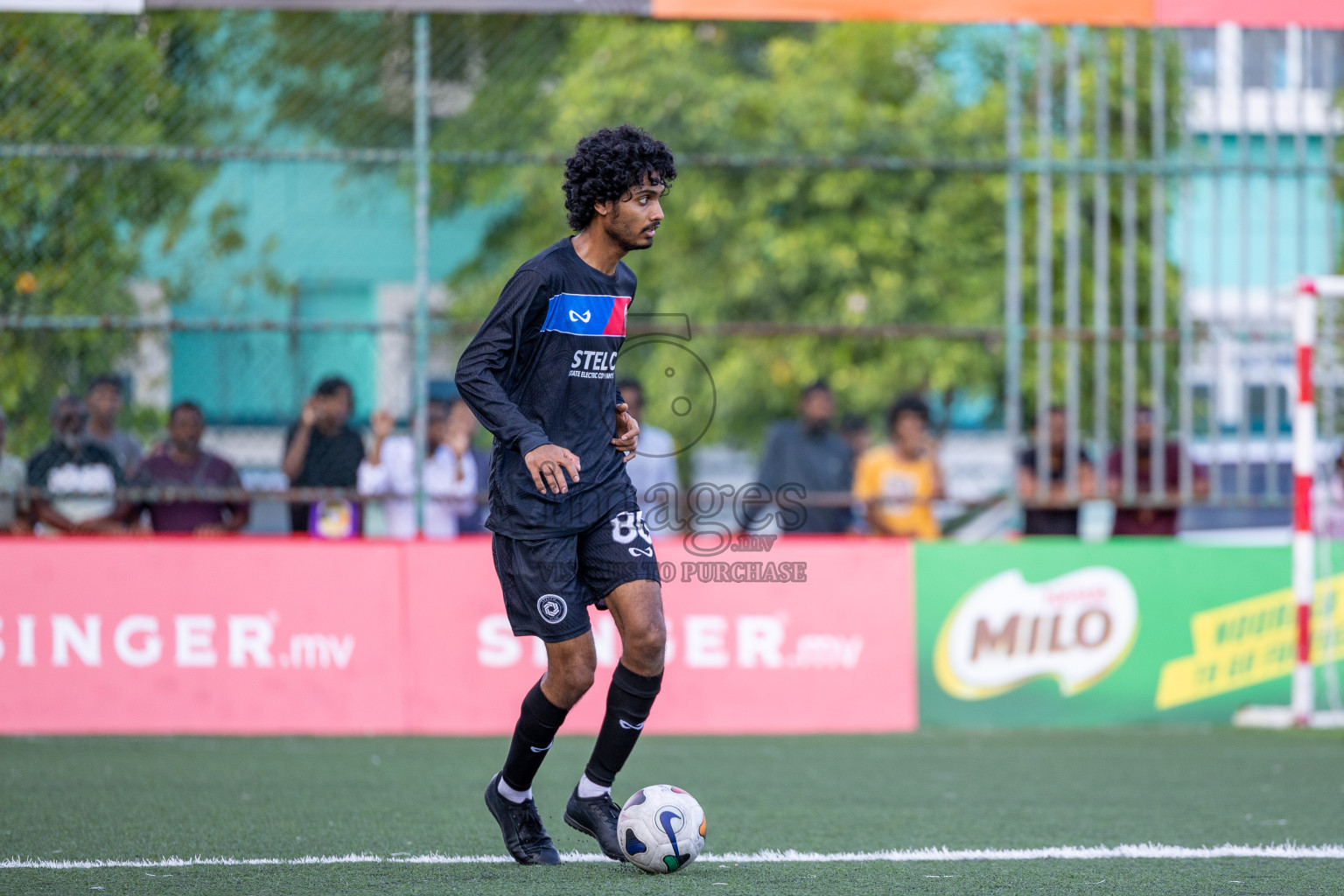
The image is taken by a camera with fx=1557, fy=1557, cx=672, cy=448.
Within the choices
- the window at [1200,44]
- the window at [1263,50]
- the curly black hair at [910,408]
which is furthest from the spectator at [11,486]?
the window at [1263,50]

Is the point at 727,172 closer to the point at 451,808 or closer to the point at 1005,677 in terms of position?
the point at 1005,677

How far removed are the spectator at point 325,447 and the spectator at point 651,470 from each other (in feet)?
5.37

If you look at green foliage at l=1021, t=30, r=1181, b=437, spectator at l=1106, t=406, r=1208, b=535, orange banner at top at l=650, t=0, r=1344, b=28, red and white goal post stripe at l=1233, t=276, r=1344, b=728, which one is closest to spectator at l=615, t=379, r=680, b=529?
orange banner at top at l=650, t=0, r=1344, b=28

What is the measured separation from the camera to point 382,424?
365 inches

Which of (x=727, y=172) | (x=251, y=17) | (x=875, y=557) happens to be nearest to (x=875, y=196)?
(x=727, y=172)

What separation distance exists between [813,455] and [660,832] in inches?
245

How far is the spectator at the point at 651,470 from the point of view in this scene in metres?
8.59

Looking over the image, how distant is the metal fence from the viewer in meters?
8.84

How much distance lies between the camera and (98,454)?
29.5ft

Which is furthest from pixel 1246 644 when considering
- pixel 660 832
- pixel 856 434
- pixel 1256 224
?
pixel 1256 224

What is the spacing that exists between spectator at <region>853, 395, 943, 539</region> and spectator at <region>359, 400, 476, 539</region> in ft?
8.19

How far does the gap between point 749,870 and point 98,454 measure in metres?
5.91

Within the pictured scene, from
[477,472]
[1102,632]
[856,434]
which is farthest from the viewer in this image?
[856,434]

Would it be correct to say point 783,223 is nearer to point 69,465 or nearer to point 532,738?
point 69,465
